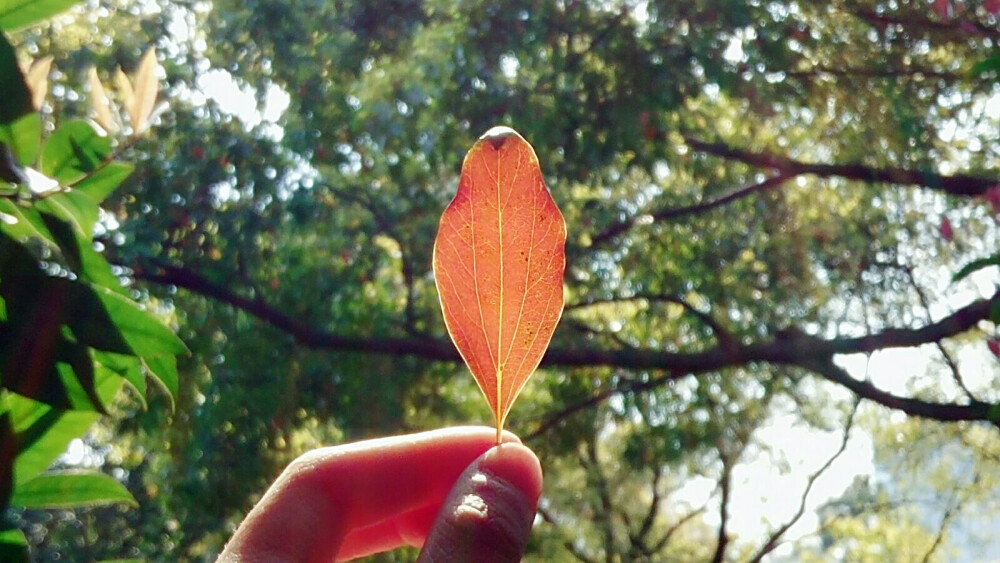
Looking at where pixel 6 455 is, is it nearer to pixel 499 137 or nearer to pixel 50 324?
pixel 50 324

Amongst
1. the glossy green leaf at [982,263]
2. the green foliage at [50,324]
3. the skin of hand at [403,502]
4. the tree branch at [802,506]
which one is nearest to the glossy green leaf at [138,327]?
the green foliage at [50,324]

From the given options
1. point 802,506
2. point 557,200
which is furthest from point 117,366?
point 802,506

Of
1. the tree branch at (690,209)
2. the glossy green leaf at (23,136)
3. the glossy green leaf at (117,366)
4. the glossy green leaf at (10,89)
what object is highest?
the tree branch at (690,209)

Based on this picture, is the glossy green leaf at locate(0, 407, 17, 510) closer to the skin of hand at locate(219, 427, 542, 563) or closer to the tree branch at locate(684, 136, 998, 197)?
the skin of hand at locate(219, 427, 542, 563)

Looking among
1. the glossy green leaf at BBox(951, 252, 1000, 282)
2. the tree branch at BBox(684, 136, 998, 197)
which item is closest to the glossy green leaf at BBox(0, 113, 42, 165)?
the glossy green leaf at BBox(951, 252, 1000, 282)

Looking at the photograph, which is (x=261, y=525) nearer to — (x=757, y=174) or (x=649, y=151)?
(x=649, y=151)

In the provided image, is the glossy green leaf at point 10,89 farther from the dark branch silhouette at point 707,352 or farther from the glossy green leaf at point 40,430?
the dark branch silhouette at point 707,352

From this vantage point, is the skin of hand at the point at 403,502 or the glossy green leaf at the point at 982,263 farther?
the glossy green leaf at the point at 982,263
